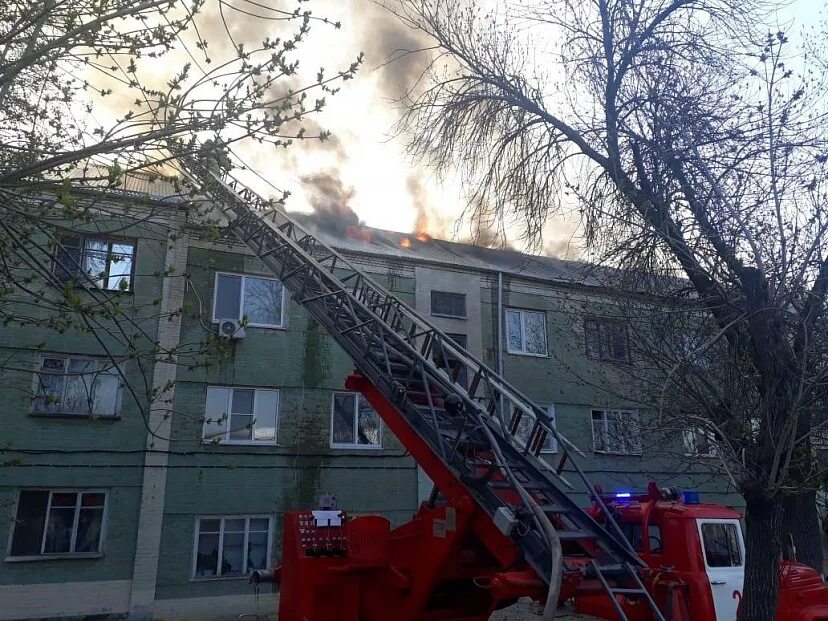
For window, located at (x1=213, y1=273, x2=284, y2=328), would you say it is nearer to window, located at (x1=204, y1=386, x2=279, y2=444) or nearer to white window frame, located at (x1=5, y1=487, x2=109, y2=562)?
window, located at (x1=204, y1=386, x2=279, y2=444)

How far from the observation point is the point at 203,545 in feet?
38.4

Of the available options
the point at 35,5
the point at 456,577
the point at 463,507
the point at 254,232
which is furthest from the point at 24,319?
the point at 254,232

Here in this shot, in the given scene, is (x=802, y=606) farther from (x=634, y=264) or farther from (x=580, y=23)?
(x=580, y=23)

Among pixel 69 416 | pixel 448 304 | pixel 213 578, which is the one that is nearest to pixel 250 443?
pixel 213 578

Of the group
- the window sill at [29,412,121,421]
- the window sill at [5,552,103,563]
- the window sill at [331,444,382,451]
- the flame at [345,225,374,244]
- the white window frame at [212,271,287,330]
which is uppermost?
the flame at [345,225,374,244]

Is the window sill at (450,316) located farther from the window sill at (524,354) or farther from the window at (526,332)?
the window sill at (524,354)

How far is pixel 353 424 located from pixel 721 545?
8377 mm

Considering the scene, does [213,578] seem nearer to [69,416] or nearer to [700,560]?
[69,416]

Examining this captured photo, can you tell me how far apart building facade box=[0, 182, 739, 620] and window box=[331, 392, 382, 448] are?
33mm

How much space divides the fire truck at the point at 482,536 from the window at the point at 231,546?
19.1 feet

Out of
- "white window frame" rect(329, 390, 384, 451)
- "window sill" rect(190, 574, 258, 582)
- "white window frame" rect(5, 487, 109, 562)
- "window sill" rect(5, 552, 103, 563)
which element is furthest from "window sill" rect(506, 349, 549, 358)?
"window sill" rect(5, 552, 103, 563)

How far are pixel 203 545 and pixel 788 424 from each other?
1031 cm

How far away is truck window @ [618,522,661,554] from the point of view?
6.59 meters

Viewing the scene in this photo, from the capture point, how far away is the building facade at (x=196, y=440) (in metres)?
10.7
